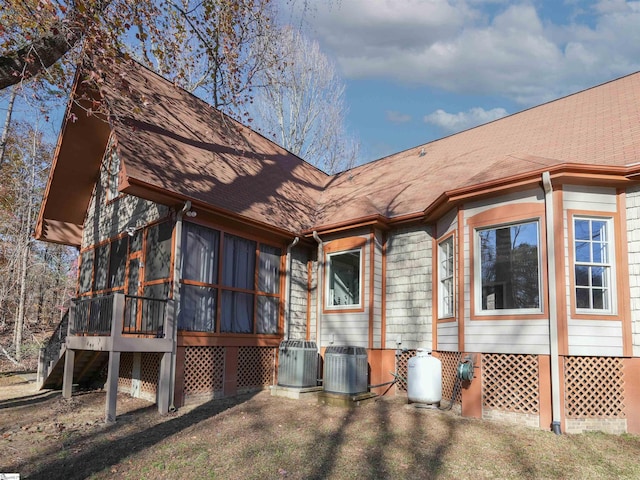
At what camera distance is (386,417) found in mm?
7047

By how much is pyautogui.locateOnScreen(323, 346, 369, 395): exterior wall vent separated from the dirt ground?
51 cm

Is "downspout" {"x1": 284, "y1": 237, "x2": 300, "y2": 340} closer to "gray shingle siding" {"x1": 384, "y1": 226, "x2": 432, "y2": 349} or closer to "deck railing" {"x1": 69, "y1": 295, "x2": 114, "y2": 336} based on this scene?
"gray shingle siding" {"x1": 384, "y1": 226, "x2": 432, "y2": 349}

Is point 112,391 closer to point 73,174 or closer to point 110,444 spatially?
point 110,444

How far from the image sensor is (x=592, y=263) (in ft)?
22.4

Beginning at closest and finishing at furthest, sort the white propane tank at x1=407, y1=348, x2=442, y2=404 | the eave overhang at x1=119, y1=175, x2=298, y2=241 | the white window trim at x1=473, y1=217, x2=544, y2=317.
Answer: the white window trim at x1=473, y1=217, x2=544, y2=317, the eave overhang at x1=119, y1=175, x2=298, y2=241, the white propane tank at x1=407, y1=348, x2=442, y2=404

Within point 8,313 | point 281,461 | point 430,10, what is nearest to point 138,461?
point 281,461

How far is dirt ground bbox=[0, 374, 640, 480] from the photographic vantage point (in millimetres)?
4867

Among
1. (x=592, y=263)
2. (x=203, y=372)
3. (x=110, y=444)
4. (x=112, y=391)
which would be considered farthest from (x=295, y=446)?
(x=592, y=263)

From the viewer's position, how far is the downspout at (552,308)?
251 inches

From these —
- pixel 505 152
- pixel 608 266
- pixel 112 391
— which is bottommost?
pixel 112 391

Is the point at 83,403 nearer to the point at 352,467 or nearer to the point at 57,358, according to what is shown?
the point at 57,358

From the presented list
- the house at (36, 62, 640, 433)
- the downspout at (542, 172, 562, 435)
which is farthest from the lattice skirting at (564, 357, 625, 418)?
the downspout at (542, 172, 562, 435)

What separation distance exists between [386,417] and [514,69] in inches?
872

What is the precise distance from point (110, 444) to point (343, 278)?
5.72 m
